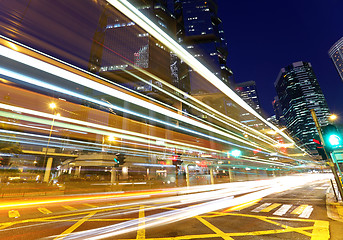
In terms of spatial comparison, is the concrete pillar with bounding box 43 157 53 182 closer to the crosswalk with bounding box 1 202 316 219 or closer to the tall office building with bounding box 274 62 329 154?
the crosswalk with bounding box 1 202 316 219

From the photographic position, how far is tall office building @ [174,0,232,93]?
339 ft

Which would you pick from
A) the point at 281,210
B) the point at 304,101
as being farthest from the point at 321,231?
the point at 304,101

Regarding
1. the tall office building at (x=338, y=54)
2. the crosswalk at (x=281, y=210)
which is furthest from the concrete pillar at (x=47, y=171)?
the tall office building at (x=338, y=54)

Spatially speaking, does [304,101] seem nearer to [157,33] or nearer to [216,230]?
[157,33]

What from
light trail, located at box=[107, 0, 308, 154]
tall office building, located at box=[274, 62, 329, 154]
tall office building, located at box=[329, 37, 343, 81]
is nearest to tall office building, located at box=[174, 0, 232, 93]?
light trail, located at box=[107, 0, 308, 154]

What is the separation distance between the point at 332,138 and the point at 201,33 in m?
114

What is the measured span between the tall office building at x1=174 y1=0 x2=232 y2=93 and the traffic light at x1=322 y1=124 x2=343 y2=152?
9448cm

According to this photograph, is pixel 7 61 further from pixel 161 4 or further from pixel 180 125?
pixel 161 4

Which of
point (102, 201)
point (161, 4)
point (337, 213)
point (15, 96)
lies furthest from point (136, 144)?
point (161, 4)

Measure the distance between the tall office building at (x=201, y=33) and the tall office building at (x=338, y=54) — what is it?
132171mm

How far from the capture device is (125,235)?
4.88m

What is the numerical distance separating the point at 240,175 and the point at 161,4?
311 ft

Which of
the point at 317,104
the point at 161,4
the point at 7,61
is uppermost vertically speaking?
the point at 161,4

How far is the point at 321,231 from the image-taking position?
187 inches
